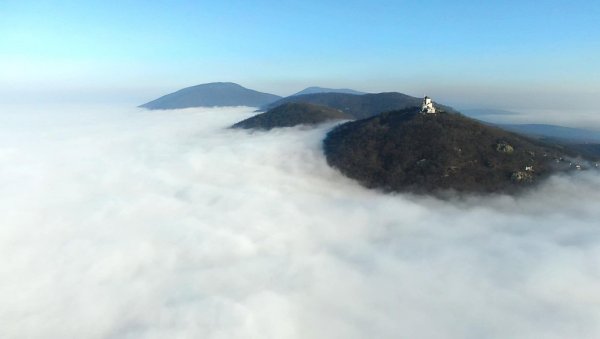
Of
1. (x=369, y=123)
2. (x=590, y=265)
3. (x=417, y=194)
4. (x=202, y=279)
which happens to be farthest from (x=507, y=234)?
(x=202, y=279)

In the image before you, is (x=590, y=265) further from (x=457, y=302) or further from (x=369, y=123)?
(x=369, y=123)

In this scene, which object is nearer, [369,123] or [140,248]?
[140,248]

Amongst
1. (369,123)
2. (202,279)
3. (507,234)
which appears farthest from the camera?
(369,123)

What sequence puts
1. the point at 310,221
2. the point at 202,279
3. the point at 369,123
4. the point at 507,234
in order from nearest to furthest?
the point at 202,279 → the point at 507,234 → the point at 310,221 → the point at 369,123

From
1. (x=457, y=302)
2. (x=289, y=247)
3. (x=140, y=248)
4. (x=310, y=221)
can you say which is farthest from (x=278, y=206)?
(x=457, y=302)

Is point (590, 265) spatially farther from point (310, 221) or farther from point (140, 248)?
point (140, 248)

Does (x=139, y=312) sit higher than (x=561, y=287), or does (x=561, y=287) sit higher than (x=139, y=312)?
(x=561, y=287)

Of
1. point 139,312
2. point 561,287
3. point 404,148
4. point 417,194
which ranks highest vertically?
point 404,148
